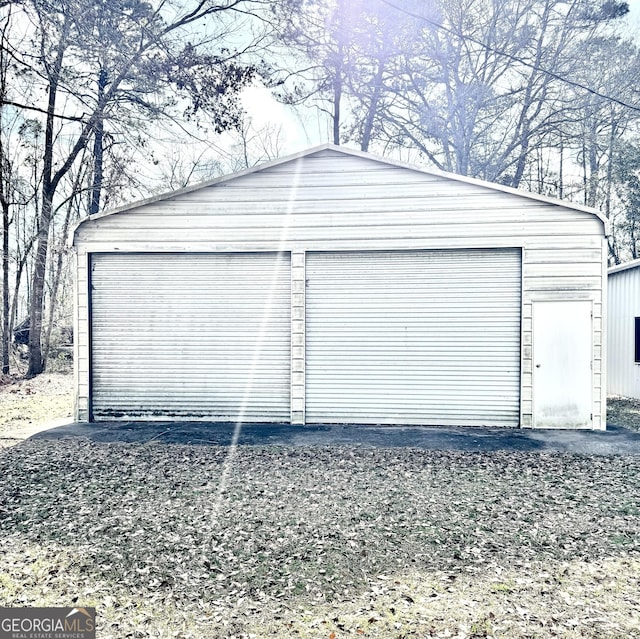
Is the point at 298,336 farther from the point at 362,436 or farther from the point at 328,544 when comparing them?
the point at 328,544

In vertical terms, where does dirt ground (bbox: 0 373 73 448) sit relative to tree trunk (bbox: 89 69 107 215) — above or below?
below

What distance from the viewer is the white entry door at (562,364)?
7590mm

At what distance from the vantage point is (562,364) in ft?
25.0

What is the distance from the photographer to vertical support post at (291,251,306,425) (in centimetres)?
805

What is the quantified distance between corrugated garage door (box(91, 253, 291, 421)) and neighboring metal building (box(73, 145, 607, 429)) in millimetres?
24

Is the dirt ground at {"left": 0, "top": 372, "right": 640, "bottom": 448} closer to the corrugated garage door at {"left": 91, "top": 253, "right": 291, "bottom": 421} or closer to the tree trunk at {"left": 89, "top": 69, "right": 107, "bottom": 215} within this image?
the corrugated garage door at {"left": 91, "top": 253, "right": 291, "bottom": 421}

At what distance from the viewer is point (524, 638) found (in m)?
2.57

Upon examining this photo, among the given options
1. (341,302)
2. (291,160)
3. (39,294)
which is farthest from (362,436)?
(39,294)

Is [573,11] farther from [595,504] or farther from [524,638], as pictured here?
[524,638]

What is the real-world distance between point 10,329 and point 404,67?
15.1 meters

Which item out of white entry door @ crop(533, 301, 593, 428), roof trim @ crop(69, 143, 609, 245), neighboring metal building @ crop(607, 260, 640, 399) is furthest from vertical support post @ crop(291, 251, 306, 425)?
neighboring metal building @ crop(607, 260, 640, 399)

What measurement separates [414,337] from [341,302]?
1350mm

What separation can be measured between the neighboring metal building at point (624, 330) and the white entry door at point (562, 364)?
4102 millimetres

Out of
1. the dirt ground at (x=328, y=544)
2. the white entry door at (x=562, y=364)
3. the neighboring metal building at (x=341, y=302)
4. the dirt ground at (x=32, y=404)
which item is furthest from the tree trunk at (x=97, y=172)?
the white entry door at (x=562, y=364)
